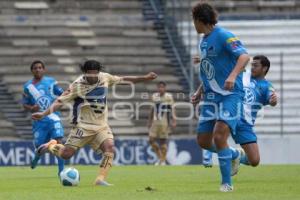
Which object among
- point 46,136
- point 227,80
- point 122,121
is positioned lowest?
point 122,121

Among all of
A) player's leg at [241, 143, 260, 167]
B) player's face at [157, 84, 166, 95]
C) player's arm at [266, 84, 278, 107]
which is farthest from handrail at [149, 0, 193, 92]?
player's leg at [241, 143, 260, 167]

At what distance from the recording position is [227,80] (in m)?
13.8

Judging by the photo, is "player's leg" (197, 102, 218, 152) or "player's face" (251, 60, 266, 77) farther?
"player's face" (251, 60, 266, 77)

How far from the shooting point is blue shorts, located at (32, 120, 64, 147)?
21.2 m

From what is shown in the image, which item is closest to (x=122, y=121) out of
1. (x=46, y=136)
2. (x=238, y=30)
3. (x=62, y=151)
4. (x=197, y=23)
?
(x=238, y=30)

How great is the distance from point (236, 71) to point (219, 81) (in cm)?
52

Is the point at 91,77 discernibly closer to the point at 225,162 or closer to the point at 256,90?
the point at 256,90

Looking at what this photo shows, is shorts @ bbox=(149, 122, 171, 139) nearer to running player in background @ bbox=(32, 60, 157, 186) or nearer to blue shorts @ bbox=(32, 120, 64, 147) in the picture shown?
blue shorts @ bbox=(32, 120, 64, 147)

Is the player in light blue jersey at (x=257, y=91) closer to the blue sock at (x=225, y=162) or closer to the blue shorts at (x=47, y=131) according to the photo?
the blue sock at (x=225, y=162)

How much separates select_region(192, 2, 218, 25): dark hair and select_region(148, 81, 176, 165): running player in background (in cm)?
1632

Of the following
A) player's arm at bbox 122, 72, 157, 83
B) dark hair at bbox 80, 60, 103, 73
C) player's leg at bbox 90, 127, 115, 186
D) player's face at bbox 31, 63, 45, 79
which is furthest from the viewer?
player's face at bbox 31, 63, 45, 79

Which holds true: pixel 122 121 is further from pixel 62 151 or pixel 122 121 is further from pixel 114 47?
pixel 62 151

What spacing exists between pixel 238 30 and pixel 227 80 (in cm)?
2177

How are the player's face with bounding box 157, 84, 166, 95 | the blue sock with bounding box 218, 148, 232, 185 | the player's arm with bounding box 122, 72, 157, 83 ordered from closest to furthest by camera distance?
the blue sock with bounding box 218, 148, 232, 185, the player's arm with bounding box 122, 72, 157, 83, the player's face with bounding box 157, 84, 166, 95
